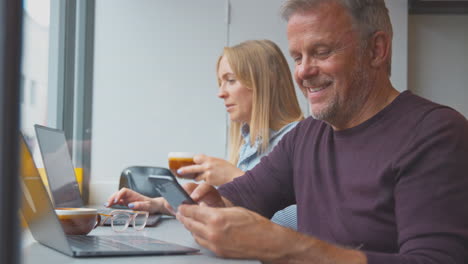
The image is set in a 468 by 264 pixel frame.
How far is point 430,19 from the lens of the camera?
3.41m

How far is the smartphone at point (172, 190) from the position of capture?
3.28ft

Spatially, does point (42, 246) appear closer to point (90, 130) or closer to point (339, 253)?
point (339, 253)

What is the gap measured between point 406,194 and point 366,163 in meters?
0.16

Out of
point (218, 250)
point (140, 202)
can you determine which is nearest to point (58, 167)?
point (140, 202)

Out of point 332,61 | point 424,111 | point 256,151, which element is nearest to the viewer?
point 424,111

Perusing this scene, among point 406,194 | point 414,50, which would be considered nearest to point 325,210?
point 406,194

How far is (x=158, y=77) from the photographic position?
3.01 meters

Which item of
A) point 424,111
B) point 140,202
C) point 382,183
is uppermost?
point 424,111

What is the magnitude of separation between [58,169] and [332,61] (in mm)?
884

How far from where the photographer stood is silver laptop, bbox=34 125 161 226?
156 centimetres

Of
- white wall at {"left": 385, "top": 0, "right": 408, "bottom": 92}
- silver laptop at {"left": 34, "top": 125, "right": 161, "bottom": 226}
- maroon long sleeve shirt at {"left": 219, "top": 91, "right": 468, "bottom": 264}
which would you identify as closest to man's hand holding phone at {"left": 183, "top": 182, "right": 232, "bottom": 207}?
maroon long sleeve shirt at {"left": 219, "top": 91, "right": 468, "bottom": 264}

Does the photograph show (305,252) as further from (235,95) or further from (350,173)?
(235,95)

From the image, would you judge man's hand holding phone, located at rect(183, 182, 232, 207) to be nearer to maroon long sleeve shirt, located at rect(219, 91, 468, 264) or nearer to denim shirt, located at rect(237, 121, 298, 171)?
maroon long sleeve shirt, located at rect(219, 91, 468, 264)

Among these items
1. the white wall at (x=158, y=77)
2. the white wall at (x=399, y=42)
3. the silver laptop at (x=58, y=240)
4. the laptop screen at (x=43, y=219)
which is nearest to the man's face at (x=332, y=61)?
the silver laptop at (x=58, y=240)
